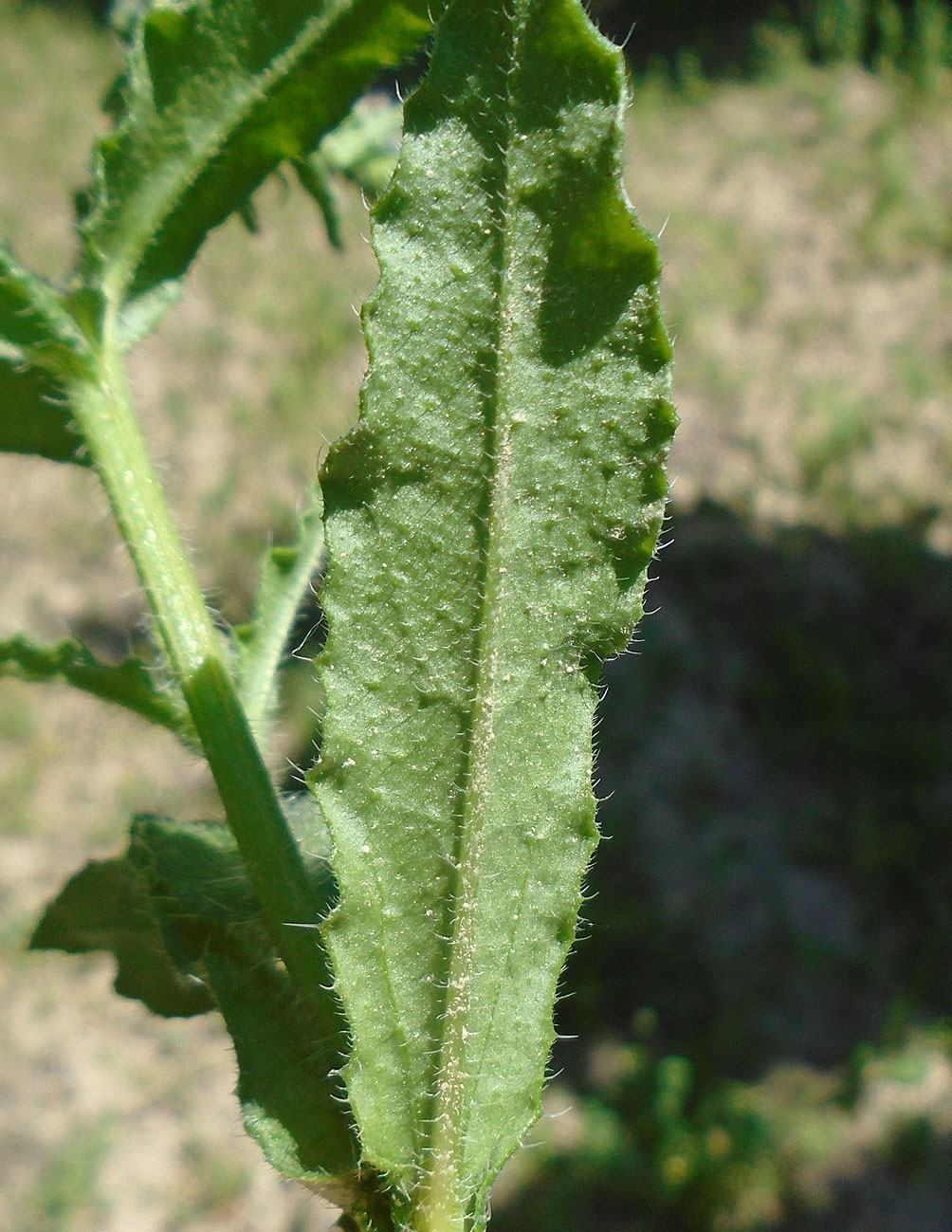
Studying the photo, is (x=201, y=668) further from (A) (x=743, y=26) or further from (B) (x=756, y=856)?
(A) (x=743, y=26)

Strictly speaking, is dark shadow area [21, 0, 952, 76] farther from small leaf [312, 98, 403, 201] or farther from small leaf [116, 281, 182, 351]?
small leaf [116, 281, 182, 351]

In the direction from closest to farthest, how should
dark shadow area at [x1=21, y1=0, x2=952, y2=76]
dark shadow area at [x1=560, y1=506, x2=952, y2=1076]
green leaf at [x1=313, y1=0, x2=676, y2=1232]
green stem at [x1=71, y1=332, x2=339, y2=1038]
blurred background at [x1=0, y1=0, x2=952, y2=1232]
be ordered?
green leaf at [x1=313, y1=0, x2=676, y2=1232]
green stem at [x1=71, y1=332, x2=339, y2=1038]
blurred background at [x1=0, y1=0, x2=952, y2=1232]
dark shadow area at [x1=560, y1=506, x2=952, y2=1076]
dark shadow area at [x1=21, y1=0, x2=952, y2=76]

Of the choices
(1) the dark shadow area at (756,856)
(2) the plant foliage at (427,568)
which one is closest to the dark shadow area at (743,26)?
(1) the dark shadow area at (756,856)

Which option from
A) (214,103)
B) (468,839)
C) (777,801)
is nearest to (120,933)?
(468,839)

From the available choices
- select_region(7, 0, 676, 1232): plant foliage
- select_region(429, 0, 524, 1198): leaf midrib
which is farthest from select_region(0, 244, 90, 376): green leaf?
Result: select_region(429, 0, 524, 1198): leaf midrib

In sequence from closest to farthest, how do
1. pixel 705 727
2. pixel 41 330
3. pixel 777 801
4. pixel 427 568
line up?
pixel 427 568 → pixel 41 330 → pixel 777 801 → pixel 705 727

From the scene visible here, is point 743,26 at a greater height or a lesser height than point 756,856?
greater

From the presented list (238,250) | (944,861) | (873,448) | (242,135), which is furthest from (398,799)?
(238,250)
